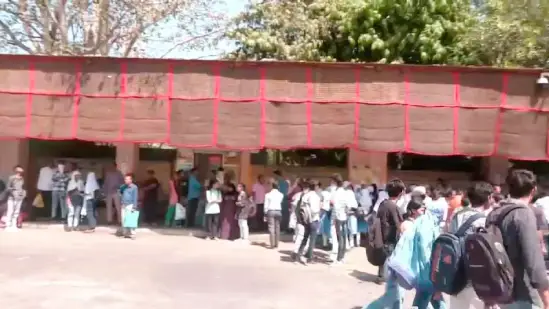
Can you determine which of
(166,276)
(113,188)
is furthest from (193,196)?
(166,276)

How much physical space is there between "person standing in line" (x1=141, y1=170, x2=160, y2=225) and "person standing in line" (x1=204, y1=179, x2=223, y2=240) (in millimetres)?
2322

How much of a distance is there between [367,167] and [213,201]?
3.87 meters

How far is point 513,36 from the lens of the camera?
16.7 metres

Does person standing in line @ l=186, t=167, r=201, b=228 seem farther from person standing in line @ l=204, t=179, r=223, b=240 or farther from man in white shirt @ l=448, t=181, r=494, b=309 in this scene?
man in white shirt @ l=448, t=181, r=494, b=309

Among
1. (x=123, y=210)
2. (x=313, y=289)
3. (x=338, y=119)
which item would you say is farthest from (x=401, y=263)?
(x=123, y=210)

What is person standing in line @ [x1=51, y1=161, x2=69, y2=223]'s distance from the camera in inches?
607

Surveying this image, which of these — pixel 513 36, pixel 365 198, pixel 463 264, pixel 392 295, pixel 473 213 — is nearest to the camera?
pixel 463 264

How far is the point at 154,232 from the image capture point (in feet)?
49.6

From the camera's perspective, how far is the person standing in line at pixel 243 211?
13.9 m

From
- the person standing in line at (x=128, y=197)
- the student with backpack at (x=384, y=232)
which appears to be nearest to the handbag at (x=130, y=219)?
the person standing in line at (x=128, y=197)

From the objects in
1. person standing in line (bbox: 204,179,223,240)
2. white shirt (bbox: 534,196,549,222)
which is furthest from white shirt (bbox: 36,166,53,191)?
white shirt (bbox: 534,196,549,222)

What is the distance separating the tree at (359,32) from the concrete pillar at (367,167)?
3243 millimetres

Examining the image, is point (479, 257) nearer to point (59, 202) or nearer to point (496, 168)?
point (496, 168)

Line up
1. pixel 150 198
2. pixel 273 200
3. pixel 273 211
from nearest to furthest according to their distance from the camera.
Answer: pixel 273 200
pixel 273 211
pixel 150 198
